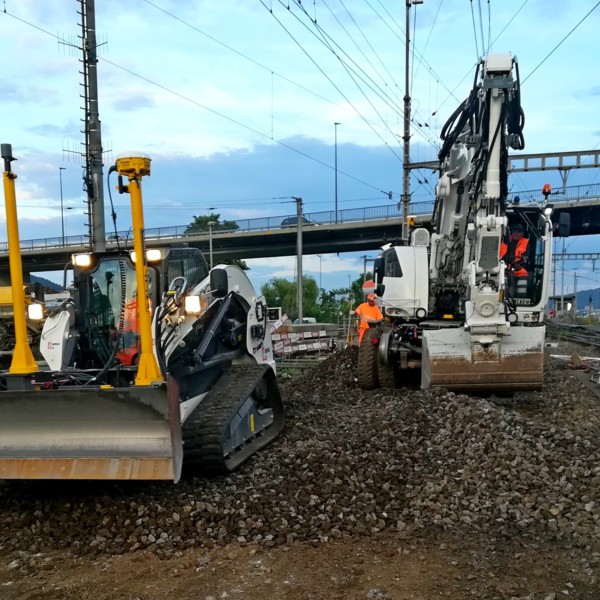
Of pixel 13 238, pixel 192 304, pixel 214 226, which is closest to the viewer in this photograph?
pixel 13 238

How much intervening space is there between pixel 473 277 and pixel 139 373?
15.9 ft

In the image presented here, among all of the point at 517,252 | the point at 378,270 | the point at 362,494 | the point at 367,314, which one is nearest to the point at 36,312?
the point at 362,494

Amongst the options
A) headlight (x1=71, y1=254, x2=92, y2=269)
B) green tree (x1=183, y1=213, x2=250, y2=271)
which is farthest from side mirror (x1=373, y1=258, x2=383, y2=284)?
green tree (x1=183, y1=213, x2=250, y2=271)

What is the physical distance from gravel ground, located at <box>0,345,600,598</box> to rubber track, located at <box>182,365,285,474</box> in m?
0.17

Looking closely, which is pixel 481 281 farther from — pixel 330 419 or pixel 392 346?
pixel 330 419

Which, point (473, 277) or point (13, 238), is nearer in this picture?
point (13, 238)

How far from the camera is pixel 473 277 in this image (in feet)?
27.9

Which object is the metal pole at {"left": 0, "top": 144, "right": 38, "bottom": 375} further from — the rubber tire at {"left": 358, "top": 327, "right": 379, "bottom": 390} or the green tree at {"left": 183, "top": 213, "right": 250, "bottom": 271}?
the green tree at {"left": 183, "top": 213, "right": 250, "bottom": 271}

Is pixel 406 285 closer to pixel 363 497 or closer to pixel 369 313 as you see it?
pixel 369 313

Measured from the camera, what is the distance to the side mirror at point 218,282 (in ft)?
24.0

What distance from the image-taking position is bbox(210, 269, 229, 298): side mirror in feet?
24.0

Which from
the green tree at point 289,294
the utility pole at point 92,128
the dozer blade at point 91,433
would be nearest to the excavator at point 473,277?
the dozer blade at point 91,433

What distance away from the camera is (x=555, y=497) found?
17.3 feet

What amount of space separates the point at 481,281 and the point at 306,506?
4.41 m
